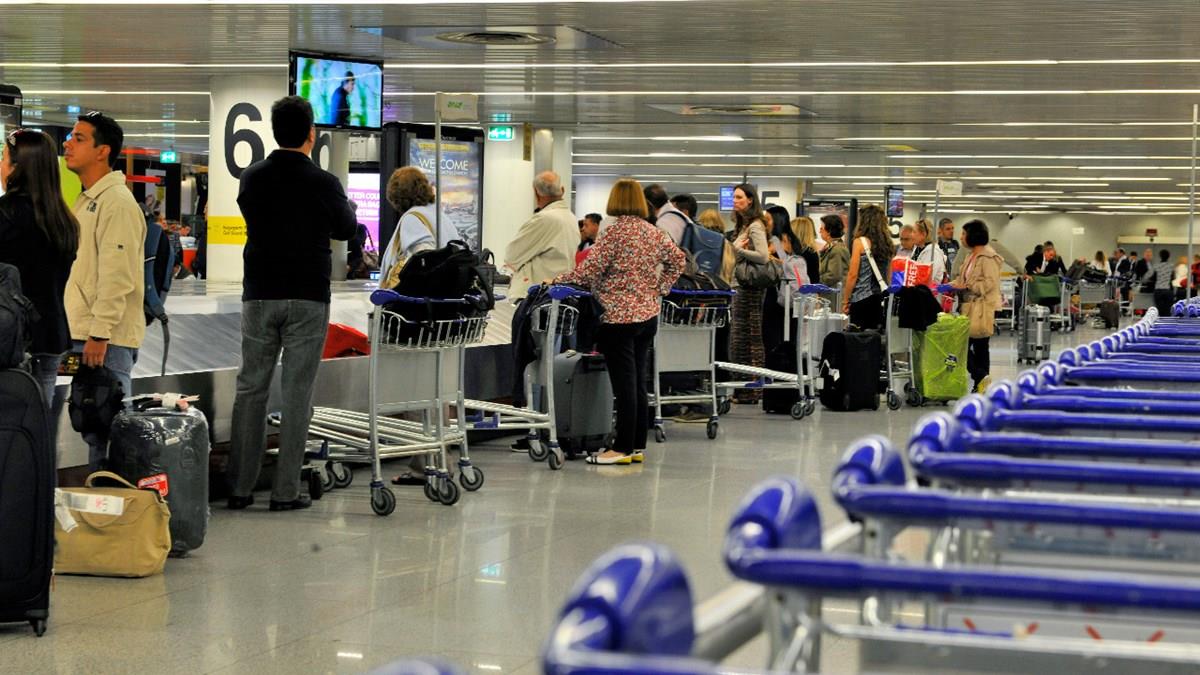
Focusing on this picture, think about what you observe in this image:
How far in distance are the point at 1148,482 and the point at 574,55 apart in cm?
1665

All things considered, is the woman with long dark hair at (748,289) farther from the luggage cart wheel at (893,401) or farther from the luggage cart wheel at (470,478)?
the luggage cart wheel at (470,478)

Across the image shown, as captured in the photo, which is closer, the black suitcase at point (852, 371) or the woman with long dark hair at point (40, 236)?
the woman with long dark hair at point (40, 236)

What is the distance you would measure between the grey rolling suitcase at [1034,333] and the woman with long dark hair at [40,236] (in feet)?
47.7

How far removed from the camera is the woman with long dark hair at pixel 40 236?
5.25 meters

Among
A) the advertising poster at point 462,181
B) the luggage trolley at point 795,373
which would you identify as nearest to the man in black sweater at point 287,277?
the luggage trolley at point 795,373

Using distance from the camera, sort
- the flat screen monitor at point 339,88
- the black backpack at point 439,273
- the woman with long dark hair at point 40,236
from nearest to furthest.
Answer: the woman with long dark hair at point 40,236 → the black backpack at point 439,273 → the flat screen monitor at point 339,88

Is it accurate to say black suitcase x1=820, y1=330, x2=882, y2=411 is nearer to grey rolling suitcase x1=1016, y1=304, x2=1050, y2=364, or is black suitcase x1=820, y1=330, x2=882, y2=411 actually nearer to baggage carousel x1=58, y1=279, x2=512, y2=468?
baggage carousel x1=58, y1=279, x2=512, y2=468

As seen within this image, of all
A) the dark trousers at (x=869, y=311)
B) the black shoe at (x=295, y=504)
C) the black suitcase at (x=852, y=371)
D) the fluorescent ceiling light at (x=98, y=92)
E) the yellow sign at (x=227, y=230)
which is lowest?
the black shoe at (x=295, y=504)

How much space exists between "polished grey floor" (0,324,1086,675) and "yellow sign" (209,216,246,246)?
Answer: 38.5 ft

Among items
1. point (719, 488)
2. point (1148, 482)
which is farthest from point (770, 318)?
point (1148, 482)

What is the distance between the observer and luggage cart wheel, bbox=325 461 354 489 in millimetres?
7883

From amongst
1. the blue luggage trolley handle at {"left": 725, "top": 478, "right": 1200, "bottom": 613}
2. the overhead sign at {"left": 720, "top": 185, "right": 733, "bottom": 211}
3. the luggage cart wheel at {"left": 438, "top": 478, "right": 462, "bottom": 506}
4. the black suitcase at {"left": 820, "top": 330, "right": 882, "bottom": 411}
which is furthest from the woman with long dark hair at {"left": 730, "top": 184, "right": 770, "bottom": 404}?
the overhead sign at {"left": 720, "top": 185, "right": 733, "bottom": 211}

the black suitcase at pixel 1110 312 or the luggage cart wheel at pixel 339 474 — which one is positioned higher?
the black suitcase at pixel 1110 312

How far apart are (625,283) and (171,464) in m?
3.40
